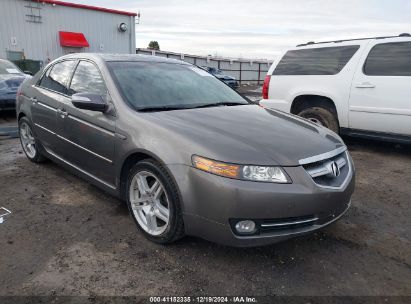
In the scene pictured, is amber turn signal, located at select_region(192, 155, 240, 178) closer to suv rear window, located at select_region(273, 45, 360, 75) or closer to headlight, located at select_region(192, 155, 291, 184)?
headlight, located at select_region(192, 155, 291, 184)

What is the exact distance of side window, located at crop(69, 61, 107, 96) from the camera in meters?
3.57

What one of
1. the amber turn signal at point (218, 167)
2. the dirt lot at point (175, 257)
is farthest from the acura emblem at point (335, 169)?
the amber turn signal at point (218, 167)

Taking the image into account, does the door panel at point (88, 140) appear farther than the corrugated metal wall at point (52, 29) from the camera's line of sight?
No

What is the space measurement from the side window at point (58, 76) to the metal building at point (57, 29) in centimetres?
1768

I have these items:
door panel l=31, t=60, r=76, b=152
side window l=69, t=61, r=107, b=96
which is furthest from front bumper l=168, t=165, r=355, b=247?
door panel l=31, t=60, r=76, b=152

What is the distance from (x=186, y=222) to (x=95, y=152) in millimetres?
1310

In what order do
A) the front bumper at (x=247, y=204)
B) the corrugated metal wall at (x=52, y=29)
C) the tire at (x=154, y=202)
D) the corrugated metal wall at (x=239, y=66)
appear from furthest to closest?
the corrugated metal wall at (x=239, y=66)
the corrugated metal wall at (x=52, y=29)
the tire at (x=154, y=202)
the front bumper at (x=247, y=204)

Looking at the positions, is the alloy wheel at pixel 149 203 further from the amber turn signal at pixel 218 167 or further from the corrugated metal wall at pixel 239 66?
the corrugated metal wall at pixel 239 66

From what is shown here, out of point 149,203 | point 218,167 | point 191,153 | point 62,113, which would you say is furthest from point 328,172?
point 62,113

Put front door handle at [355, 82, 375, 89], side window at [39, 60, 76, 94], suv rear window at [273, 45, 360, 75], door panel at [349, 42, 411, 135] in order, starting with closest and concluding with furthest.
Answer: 1. side window at [39, 60, 76, 94]
2. door panel at [349, 42, 411, 135]
3. front door handle at [355, 82, 375, 89]
4. suv rear window at [273, 45, 360, 75]

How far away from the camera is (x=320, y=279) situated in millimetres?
2590

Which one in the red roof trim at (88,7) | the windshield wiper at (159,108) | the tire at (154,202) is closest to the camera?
→ the tire at (154,202)

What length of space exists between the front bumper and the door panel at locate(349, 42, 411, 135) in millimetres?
3410

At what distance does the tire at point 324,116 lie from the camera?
6.16 m
